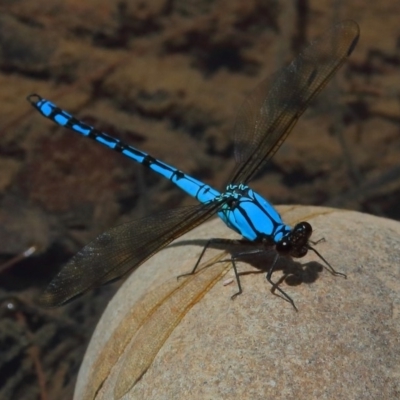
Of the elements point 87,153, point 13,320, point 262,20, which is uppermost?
point 262,20

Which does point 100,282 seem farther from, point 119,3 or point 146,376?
point 119,3

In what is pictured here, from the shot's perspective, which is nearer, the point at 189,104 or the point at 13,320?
the point at 13,320

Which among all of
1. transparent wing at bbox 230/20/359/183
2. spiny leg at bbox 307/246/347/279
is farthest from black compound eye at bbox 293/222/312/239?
transparent wing at bbox 230/20/359/183

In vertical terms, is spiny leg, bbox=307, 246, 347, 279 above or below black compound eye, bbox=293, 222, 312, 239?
below

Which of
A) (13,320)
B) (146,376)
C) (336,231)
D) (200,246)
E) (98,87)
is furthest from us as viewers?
(98,87)

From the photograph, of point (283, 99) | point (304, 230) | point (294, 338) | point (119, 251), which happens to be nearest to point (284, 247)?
point (304, 230)

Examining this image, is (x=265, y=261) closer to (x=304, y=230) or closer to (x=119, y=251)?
(x=304, y=230)

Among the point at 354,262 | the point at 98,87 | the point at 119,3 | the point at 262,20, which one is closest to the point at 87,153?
the point at 98,87

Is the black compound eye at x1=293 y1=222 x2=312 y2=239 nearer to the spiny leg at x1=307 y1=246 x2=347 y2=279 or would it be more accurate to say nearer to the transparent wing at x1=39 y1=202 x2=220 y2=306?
the spiny leg at x1=307 y1=246 x2=347 y2=279
